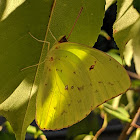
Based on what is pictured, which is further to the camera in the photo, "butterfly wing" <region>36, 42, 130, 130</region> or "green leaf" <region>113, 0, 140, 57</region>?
"butterfly wing" <region>36, 42, 130, 130</region>

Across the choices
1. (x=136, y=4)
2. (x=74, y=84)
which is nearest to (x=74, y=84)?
(x=74, y=84)

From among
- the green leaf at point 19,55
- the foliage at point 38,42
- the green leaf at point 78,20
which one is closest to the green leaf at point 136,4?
the foliage at point 38,42

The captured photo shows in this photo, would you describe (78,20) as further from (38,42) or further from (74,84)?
(74,84)

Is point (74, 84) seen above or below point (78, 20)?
below

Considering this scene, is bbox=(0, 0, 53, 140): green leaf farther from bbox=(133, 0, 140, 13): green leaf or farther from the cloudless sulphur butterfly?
bbox=(133, 0, 140, 13): green leaf

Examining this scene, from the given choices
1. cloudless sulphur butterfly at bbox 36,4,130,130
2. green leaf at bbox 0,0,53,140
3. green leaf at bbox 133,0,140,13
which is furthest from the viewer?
cloudless sulphur butterfly at bbox 36,4,130,130

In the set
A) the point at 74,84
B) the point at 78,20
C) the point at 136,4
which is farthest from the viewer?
the point at 74,84

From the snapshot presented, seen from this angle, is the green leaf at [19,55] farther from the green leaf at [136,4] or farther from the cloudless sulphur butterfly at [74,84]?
the green leaf at [136,4]

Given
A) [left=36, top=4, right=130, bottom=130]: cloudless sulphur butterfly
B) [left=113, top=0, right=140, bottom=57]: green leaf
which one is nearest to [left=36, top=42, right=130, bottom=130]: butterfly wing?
[left=36, top=4, right=130, bottom=130]: cloudless sulphur butterfly
